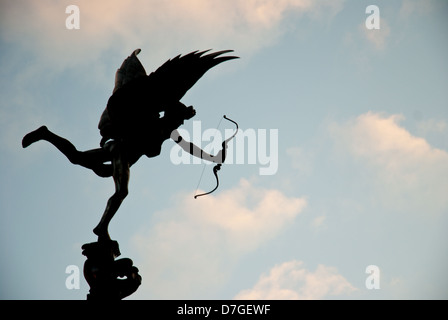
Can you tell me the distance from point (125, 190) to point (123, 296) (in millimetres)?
1770

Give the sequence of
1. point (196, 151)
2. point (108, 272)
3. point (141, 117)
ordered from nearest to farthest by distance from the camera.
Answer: point (108, 272), point (141, 117), point (196, 151)

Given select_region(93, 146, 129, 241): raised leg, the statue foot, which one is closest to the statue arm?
select_region(93, 146, 129, 241): raised leg

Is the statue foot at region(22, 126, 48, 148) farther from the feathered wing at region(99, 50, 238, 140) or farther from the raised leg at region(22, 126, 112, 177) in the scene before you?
the feathered wing at region(99, 50, 238, 140)

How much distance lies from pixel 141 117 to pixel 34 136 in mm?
1858

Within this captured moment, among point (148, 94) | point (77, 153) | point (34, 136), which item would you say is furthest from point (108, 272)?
point (148, 94)

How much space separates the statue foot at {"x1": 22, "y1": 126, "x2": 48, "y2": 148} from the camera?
11039mm

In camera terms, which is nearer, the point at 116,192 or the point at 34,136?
the point at 116,192

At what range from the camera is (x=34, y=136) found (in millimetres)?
11148

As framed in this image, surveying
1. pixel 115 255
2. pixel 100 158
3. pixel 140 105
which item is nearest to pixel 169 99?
pixel 140 105

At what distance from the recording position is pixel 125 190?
10797mm

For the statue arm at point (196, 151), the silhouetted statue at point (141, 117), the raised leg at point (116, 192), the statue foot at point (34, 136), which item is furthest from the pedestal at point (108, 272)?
the statue arm at point (196, 151)

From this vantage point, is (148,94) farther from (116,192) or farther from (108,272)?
(108,272)
